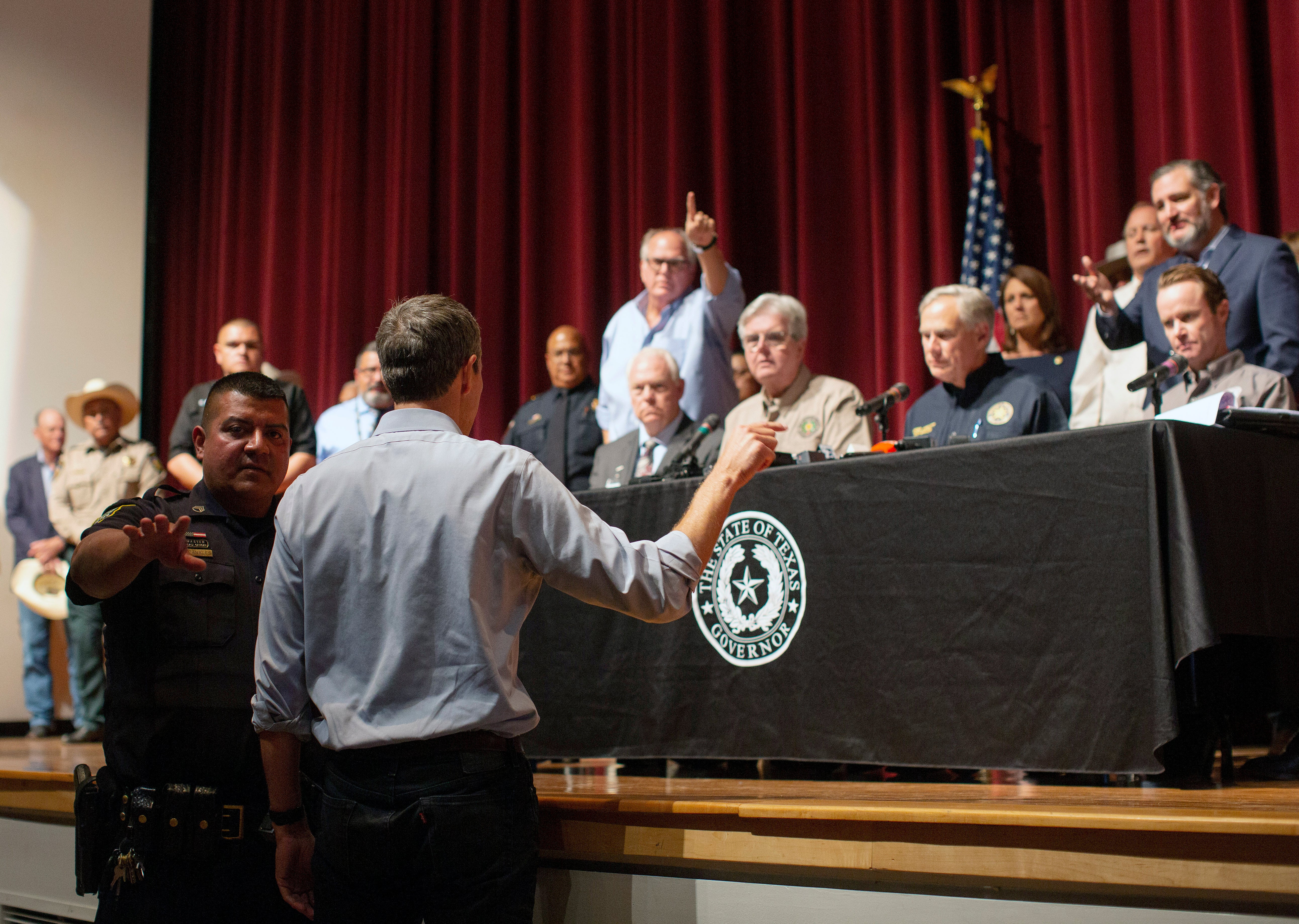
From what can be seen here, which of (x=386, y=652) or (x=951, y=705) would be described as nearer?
(x=386, y=652)

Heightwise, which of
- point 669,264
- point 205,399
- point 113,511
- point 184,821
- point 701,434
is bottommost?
point 184,821

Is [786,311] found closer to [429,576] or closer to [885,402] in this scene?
[885,402]

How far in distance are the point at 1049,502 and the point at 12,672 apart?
6298 millimetres

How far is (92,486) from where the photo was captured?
564cm

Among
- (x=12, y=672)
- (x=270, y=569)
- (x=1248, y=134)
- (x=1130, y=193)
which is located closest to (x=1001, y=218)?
(x=1130, y=193)

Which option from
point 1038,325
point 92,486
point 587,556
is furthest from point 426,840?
point 92,486

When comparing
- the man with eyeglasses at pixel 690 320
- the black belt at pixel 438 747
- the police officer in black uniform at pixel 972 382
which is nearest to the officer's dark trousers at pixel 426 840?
the black belt at pixel 438 747

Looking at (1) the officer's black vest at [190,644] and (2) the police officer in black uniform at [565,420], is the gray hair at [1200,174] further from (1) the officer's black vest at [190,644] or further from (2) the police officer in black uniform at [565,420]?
(1) the officer's black vest at [190,644]

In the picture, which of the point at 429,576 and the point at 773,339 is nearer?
the point at 429,576

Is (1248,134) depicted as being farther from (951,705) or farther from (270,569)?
(270,569)

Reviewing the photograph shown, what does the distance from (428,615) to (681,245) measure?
2.96m

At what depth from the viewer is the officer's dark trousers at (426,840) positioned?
148 cm

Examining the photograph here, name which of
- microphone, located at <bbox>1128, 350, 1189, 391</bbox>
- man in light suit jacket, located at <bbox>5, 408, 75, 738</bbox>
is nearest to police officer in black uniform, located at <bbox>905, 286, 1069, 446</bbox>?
microphone, located at <bbox>1128, 350, 1189, 391</bbox>

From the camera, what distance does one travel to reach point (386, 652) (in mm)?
1516
